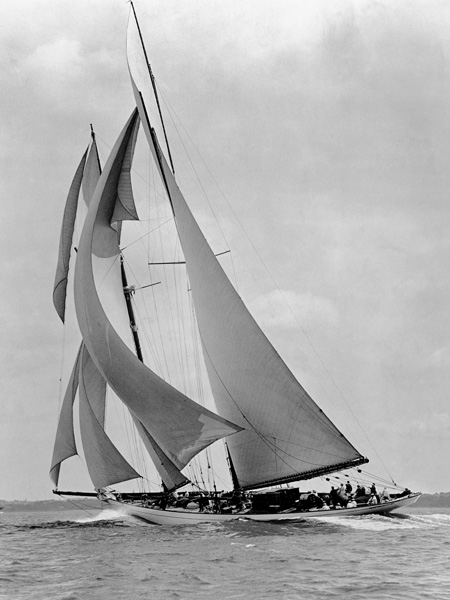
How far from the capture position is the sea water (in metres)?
16.2

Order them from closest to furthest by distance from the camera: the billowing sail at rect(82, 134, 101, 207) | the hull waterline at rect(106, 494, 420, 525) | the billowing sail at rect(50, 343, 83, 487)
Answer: the hull waterline at rect(106, 494, 420, 525) → the billowing sail at rect(50, 343, 83, 487) → the billowing sail at rect(82, 134, 101, 207)

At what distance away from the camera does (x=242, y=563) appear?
19828mm

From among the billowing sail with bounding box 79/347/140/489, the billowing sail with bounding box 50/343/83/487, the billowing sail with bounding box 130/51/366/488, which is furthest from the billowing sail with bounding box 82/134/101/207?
the billowing sail with bounding box 130/51/366/488

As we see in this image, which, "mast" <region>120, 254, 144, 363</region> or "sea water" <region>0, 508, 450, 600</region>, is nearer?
"sea water" <region>0, 508, 450, 600</region>

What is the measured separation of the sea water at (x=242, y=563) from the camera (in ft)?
53.3

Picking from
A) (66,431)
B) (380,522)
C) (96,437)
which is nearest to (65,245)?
(66,431)

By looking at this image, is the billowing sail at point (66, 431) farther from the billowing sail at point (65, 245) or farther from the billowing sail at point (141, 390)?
the billowing sail at point (141, 390)

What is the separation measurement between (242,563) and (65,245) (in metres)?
22.1

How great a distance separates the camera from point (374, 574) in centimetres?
1784

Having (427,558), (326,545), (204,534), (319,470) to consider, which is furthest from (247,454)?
(427,558)

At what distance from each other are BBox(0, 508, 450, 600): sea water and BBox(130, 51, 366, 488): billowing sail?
2196 millimetres

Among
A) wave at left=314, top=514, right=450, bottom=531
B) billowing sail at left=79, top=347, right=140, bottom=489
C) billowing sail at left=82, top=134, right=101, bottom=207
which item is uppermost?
billowing sail at left=82, top=134, right=101, bottom=207

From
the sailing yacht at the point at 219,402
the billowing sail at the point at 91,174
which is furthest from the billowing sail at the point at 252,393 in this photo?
the billowing sail at the point at 91,174

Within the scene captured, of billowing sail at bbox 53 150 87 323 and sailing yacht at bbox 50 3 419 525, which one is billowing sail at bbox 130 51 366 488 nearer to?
sailing yacht at bbox 50 3 419 525
